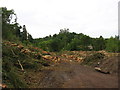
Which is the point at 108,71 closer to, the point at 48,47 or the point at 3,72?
the point at 3,72

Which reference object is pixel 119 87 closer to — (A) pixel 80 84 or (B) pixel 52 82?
(A) pixel 80 84

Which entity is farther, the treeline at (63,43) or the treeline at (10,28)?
the treeline at (63,43)

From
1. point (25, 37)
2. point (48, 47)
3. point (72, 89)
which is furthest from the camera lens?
point (25, 37)

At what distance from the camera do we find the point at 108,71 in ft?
26.2

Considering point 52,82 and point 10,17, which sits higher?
point 10,17

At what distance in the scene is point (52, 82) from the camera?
5.41m

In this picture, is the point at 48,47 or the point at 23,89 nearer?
the point at 23,89

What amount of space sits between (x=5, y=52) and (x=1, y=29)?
278 inches

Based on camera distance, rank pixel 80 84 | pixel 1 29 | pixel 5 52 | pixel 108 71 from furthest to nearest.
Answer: pixel 1 29 < pixel 108 71 < pixel 5 52 < pixel 80 84

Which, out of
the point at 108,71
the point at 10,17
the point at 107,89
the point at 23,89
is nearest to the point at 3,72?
the point at 23,89

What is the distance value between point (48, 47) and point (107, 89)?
1944cm

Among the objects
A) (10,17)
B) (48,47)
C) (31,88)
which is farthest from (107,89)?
(10,17)

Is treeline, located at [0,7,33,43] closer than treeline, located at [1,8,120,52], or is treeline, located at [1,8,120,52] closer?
treeline, located at [0,7,33,43]

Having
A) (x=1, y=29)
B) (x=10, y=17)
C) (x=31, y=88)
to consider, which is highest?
(x=10, y=17)
